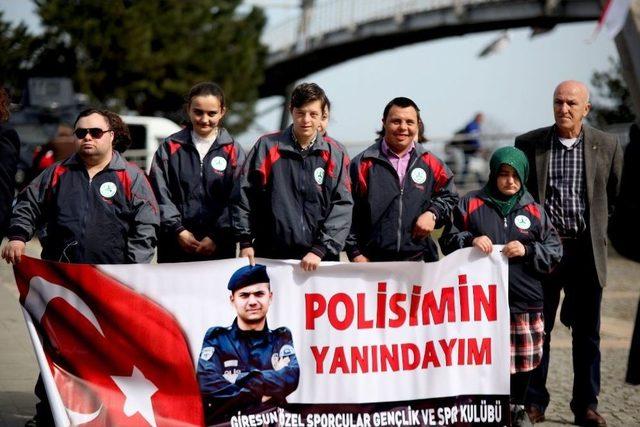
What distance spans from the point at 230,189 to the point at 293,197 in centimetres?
68

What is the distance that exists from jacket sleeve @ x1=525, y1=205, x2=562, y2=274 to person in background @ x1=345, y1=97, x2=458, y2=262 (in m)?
0.53

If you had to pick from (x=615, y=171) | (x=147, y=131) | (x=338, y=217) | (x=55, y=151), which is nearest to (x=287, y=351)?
(x=338, y=217)

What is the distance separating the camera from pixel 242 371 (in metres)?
6.10

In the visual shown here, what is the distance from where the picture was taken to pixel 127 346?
20.3 feet

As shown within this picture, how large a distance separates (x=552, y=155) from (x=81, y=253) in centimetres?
299

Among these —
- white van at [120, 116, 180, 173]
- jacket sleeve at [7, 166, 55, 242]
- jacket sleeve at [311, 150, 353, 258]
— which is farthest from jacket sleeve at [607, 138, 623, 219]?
white van at [120, 116, 180, 173]

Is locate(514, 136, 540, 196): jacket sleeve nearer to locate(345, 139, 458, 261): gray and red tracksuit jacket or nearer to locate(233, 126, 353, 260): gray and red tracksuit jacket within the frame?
locate(345, 139, 458, 261): gray and red tracksuit jacket

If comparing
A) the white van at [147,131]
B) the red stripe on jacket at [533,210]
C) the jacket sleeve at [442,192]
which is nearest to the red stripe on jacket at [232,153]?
the jacket sleeve at [442,192]

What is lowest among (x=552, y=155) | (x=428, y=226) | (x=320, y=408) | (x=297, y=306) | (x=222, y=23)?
(x=320, y=408)

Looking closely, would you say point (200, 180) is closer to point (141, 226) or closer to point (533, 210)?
point (141, 226)

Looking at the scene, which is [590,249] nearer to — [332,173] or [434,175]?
[434,175]

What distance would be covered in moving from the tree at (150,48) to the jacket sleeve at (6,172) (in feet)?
133

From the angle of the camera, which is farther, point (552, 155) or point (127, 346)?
point (552, 155)

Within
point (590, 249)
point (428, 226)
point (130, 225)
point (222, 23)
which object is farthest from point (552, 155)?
point (222, 23)
